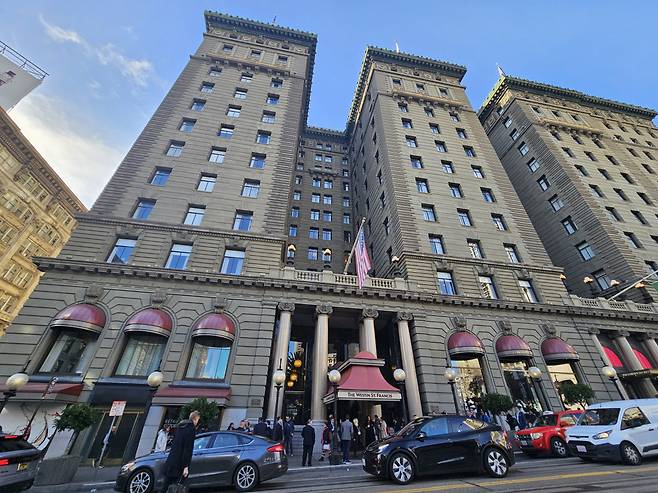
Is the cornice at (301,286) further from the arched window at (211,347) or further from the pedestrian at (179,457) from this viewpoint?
the pedestrian at (179,457)

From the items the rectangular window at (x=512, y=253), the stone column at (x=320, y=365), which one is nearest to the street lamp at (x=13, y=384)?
the stone column at (x=320, y=365)

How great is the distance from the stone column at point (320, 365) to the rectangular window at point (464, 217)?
1701 cm

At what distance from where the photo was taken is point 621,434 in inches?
428

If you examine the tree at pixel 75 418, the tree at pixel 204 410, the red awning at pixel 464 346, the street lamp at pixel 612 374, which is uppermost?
the red awning at pixel 464 346

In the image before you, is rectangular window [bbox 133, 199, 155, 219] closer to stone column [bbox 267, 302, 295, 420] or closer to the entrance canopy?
stone column [bbox 267, 302, 295, 420]

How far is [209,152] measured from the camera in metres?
30.2

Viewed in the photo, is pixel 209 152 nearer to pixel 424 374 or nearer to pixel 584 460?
pixel 424 374

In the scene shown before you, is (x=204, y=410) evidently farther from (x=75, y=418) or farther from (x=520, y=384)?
(x=520, y=384)

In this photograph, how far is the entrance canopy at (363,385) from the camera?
653 inches

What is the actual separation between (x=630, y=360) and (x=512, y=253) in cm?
1222

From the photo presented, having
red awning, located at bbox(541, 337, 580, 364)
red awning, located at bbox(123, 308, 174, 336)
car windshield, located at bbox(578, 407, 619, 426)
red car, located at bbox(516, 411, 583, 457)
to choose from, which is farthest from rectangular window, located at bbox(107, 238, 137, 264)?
red awning, located at bbox(541, 337, 580, 364)

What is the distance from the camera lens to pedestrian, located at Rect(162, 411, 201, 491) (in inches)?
253

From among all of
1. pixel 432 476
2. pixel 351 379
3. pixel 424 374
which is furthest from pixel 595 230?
pixel 432 476

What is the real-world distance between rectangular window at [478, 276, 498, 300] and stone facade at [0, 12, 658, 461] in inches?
8.1
